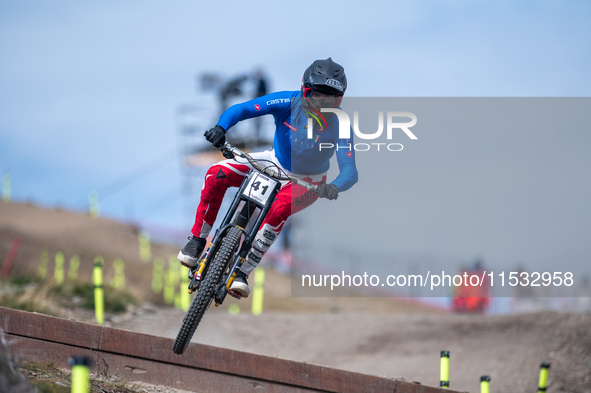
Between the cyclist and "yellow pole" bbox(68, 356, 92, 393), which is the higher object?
the cyclist

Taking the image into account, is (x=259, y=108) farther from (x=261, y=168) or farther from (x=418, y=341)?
(x=418, y=341)

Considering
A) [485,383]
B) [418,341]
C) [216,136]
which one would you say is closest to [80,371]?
[216,136]

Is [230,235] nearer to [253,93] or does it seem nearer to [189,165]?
[253,93]

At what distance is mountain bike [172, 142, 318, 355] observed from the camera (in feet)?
17.7

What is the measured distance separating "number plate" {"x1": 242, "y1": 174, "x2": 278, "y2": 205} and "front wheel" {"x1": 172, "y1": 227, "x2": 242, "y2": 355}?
1.33ft

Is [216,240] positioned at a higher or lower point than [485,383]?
higher

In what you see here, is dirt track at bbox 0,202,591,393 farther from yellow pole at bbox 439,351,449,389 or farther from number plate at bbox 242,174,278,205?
number plate at bbox 242,174,278,205

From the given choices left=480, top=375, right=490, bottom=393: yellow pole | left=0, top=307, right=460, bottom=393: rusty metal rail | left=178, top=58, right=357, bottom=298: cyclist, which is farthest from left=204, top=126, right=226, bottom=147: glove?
left=480, top=375, right=490, bottom=393: yellow pole

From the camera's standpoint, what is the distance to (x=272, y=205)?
5.81 metres

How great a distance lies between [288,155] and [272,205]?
56 centimetres

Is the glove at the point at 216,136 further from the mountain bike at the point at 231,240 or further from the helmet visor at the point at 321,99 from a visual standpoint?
the helmet visor at the point at 321,99

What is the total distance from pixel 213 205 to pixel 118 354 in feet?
5.61

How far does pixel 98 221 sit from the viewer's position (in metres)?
34.4

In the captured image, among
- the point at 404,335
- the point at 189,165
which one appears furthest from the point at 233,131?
the point at 404,335
